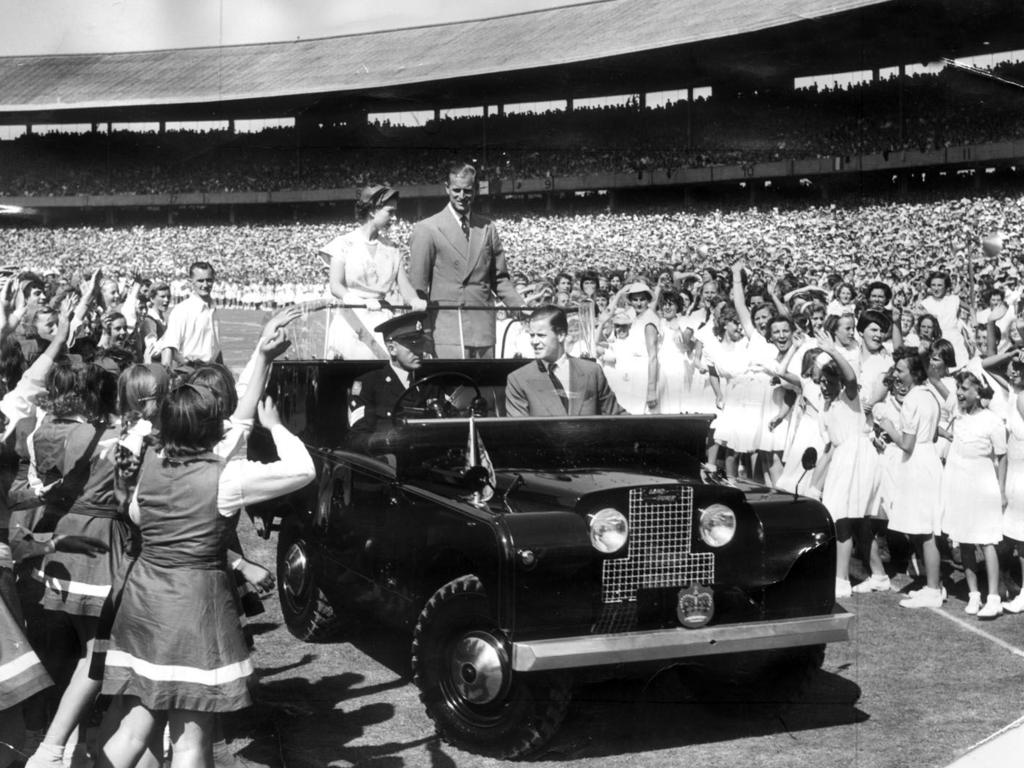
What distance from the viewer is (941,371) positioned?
820 centimetres

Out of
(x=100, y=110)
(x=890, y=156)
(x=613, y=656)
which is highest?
(x=100, y=110)

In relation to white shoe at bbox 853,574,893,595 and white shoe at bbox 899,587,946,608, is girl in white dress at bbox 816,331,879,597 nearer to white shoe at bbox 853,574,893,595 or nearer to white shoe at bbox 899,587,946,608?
white shoe at bbox 853,574,893,595

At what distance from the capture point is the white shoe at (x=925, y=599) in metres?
7.35

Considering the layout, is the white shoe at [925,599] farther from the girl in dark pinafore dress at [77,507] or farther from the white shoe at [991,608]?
the girl in dark pinafore dress at [77,507]

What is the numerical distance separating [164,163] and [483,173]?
13.4 metres

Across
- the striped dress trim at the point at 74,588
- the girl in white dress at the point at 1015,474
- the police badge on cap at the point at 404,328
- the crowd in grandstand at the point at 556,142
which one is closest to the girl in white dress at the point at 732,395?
the girl in white dress at the point at 1015,474

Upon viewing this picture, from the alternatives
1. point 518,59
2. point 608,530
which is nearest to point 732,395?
point 608,530

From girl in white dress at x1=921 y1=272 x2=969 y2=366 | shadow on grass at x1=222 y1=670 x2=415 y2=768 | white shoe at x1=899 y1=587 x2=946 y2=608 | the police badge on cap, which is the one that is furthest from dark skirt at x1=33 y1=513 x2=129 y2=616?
girl in white dress at x1=921 y1=272 x2=969 y2=366

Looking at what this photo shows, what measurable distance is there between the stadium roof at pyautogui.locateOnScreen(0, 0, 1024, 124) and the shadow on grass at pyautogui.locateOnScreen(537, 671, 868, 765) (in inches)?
679

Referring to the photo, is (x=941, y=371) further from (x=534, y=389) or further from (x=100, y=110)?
(x=100, y=110)

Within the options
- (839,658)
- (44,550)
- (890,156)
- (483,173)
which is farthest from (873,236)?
(44,550)

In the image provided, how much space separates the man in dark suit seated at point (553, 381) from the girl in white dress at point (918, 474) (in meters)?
2.61

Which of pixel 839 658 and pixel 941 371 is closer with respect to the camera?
pixel 839 658

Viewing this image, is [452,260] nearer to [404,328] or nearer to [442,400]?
[404,328]
